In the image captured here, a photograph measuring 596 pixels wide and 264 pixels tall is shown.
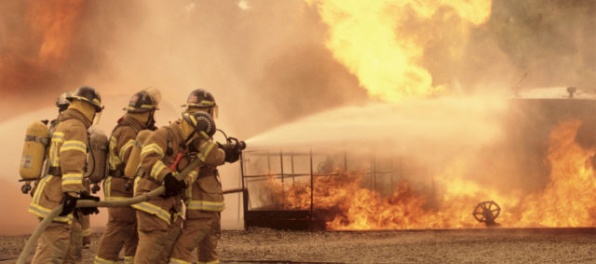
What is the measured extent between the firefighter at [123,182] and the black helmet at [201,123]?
1.01 m

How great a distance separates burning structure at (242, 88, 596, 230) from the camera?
14797mm

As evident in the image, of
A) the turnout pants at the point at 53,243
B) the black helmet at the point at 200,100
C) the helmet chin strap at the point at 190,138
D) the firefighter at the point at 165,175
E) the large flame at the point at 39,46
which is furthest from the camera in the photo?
the large flame at the point at 39,46

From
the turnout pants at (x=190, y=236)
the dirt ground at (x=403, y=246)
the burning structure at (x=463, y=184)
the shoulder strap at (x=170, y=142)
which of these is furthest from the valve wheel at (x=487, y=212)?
the shoulder strap at (x=170, y=142)

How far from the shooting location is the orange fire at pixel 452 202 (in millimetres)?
14836

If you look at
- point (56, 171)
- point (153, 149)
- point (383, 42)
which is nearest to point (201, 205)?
point (153, 149)

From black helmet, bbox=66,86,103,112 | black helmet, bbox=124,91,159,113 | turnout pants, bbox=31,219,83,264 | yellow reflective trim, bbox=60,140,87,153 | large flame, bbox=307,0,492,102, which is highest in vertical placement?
large flame, bbox=307,0,492,102

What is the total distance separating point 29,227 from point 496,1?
82.3ft

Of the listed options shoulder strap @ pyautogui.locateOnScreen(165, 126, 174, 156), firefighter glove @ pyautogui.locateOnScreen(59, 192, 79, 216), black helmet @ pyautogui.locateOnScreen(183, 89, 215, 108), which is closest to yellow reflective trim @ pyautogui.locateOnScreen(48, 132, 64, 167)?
firefighter glove @ pyautogui.locateOnScreen(59, 192, 79, 216)

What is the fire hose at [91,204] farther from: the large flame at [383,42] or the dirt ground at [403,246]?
the large flame at [383,42]

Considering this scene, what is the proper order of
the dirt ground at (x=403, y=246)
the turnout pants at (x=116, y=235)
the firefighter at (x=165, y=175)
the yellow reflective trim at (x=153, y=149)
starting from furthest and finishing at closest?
the dirt ground at (x=403, y=246)
the turnout pants at (x=116, y=235)
the yellow reflective trim at (x=153, y=149)
the firefighter at (x=165, y=175)

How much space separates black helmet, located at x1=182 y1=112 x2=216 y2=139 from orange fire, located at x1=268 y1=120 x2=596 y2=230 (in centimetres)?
725

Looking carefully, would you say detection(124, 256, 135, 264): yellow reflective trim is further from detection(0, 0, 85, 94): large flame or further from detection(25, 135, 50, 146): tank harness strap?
detection(0, 0, 85, 94): large flame

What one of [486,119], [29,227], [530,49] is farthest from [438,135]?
[530,49]

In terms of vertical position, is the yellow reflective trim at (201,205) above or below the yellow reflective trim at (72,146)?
below
